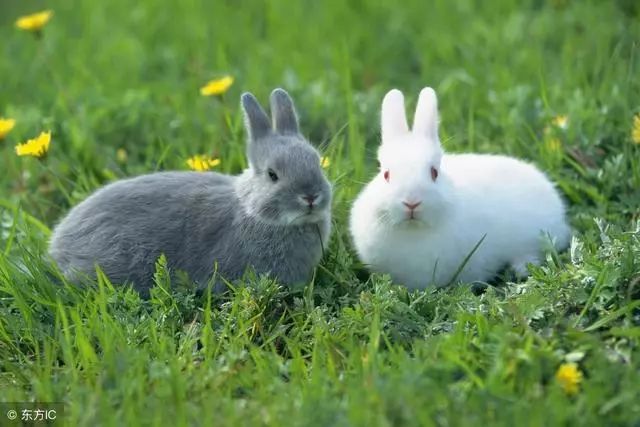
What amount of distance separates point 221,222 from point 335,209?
65 cm

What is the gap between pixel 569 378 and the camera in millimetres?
3105

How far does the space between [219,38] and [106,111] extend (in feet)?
4.39

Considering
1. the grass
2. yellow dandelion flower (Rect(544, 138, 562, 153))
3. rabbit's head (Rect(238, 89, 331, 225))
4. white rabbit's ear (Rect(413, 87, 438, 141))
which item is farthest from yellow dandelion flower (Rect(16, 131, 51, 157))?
yellow dandelion flower (Rect(544, 138, 562, 153))

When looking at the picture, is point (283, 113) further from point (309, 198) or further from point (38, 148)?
point (38, 148)

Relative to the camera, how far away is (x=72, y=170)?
5.25 metres

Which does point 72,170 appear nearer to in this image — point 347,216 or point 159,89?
point 159,89

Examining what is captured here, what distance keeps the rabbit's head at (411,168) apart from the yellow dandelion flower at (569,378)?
1043 mm

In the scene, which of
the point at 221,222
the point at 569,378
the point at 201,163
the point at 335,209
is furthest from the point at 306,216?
the point at 569,378

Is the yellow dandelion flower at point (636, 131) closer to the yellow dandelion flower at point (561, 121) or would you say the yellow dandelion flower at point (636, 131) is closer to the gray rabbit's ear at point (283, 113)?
the yellow dandelion flower at point (561, 121)

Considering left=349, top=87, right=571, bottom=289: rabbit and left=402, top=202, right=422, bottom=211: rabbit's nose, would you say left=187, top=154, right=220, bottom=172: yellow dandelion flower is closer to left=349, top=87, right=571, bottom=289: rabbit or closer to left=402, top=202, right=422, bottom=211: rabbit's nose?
left=349, top=87, right=571, bottom=289: rabbit

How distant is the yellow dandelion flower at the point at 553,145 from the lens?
194 inches

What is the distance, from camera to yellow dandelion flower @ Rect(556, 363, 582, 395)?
10.2 ft

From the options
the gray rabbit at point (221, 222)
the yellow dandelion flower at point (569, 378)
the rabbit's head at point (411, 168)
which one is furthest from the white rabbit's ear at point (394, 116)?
the yellow dandelion flower at point (569, 378)

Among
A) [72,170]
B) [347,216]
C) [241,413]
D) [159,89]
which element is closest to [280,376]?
[241,413]
